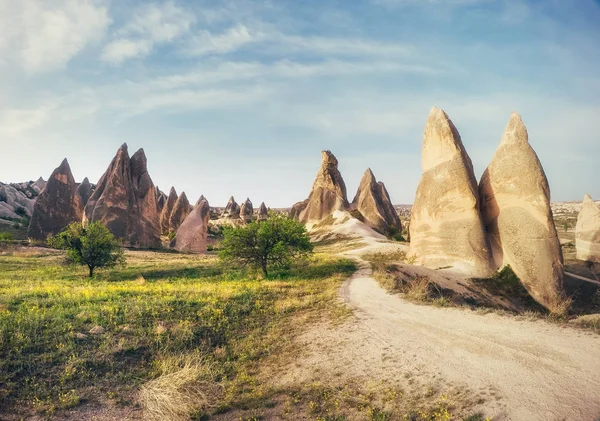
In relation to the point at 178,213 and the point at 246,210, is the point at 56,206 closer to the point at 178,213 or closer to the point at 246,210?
the point at 178,213

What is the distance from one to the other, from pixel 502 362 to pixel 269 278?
1293 centimetres

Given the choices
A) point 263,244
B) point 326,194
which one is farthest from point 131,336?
point 326,194

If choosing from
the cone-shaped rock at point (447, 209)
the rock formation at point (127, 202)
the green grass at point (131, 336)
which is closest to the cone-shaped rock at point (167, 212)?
the rock formation at point (127, 202)

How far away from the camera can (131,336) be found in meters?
9.41

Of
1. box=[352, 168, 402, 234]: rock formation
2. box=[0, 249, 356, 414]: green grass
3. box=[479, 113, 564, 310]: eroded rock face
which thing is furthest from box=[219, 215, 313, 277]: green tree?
box=[352, 168, 402, 234]: rock formation

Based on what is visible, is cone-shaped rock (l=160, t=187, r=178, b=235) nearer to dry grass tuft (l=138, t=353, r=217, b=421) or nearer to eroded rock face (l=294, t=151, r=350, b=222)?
eroded rock face (l=294, t=151, r=350, b=222)

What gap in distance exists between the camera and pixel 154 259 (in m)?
29.5

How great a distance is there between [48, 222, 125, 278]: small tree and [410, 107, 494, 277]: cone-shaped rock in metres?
18.4

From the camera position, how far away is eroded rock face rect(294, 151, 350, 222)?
168 feet

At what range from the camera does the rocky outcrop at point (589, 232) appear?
2462 centimetres

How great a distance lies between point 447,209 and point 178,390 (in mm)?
16529

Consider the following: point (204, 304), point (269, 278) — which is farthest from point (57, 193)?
point (204, 304)

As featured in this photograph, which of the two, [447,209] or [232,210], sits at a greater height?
[232,210]

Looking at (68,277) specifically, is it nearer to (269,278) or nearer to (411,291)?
(269,278)
